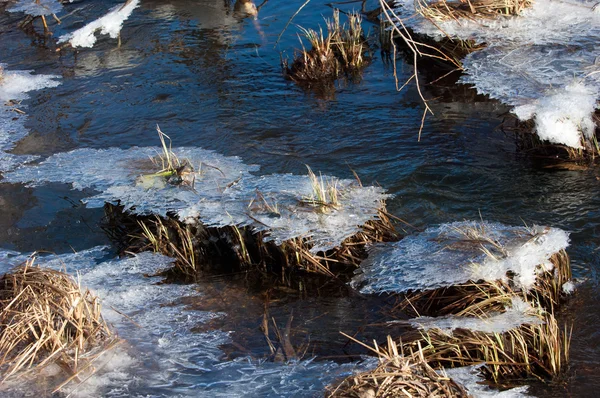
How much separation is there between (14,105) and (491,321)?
22.6ft

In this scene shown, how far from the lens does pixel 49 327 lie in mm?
4047

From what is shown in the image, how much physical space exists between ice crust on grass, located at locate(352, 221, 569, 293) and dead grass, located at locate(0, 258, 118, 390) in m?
1.80

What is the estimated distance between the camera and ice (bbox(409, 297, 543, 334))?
13.1ft

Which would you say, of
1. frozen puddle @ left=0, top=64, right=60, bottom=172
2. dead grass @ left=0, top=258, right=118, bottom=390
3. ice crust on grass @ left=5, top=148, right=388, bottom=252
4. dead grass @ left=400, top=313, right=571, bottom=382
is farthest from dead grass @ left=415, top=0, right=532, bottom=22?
dead grass @ left=0, top=258, right=118, bottom=390

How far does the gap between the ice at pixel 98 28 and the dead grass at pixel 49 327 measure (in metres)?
6.72

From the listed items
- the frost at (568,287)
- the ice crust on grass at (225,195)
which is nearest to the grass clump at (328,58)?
the ice crust on grass at (225,195)

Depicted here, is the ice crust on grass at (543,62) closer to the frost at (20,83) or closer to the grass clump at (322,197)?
the grass clump at (322,197)

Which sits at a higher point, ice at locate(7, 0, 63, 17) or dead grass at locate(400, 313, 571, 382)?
ice at locate(7, 0, 63, 17)

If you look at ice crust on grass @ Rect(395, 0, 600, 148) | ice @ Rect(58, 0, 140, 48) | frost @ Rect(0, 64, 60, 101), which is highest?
ice @ Rect(58, 0, 140, 48)

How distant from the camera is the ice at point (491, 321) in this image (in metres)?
4.01

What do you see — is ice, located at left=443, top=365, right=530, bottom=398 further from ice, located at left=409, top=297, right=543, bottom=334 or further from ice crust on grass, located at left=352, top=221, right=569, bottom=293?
ice crust on grass, located at left=352, top=221, right=569, bottom=293

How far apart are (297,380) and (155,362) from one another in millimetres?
894

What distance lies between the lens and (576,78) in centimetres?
652

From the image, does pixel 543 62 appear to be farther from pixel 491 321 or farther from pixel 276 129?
pixel 491 321
